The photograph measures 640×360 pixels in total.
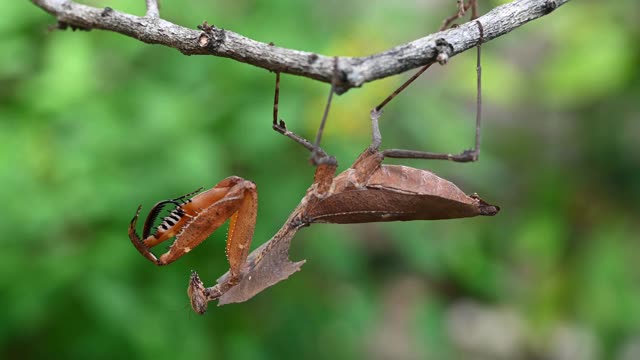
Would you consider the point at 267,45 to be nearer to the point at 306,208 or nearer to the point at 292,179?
the point at 306,208

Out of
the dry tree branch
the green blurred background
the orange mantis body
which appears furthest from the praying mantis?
the green blurred background

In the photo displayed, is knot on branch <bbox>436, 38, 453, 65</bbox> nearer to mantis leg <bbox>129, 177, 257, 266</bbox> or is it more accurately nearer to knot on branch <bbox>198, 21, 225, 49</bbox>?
knot on branch <bbox>198, 21, 225, 49</bbox>

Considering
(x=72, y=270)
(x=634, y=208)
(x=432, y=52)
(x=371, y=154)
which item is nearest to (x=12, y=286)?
(x=72, y=270)

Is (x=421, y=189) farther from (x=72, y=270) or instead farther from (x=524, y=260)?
(x=524, y=260)

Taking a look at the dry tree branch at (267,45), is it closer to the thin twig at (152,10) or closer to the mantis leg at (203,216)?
the thin twig at (152,10)

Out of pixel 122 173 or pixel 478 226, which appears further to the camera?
pixel 478 226

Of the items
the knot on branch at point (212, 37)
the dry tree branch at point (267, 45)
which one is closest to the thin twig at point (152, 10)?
the dry tree branch at point (267, 45)

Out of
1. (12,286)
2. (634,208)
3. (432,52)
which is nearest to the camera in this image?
(432,52)

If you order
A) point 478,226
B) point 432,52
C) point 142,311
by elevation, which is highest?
point 432,52
